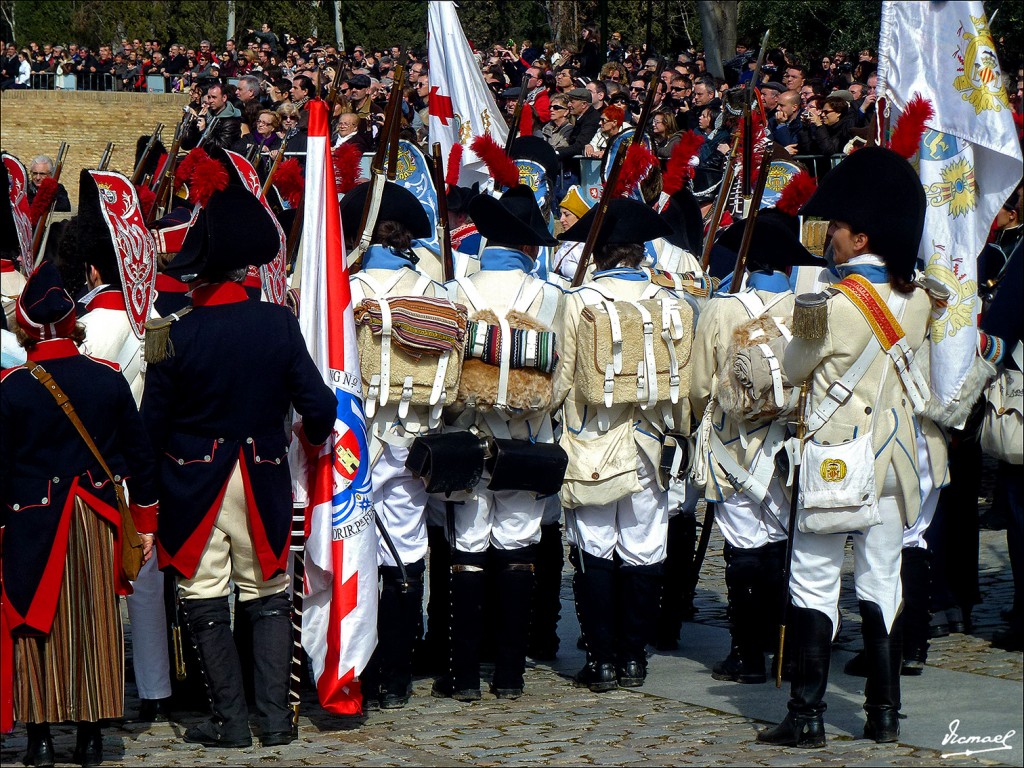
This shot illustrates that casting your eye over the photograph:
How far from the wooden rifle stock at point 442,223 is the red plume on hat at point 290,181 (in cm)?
70

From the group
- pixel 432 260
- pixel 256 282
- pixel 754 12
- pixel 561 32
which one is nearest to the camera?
pixel 256 282

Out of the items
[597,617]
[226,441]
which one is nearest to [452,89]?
[597,617]

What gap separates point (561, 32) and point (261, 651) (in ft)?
98.9

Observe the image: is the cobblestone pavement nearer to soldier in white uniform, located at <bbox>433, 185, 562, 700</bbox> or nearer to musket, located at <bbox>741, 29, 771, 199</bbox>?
soldier in white uniform, located at <bbox>433, 185, 562, 700</bbox>

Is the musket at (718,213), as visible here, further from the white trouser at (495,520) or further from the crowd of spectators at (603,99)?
the white trouser at (495,520)

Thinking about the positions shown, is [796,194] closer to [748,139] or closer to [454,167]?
[748,139]

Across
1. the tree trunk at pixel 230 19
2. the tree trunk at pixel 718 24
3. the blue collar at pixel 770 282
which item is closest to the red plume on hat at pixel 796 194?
the blue collar at pixel 770 282

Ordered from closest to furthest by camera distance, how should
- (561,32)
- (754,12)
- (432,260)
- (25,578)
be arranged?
1. (25,578)
2. (432,260)
3. (754,12)
4. (561,32)

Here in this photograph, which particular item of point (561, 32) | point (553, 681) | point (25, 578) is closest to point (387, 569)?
point (553, 681)

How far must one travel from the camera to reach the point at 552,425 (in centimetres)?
686

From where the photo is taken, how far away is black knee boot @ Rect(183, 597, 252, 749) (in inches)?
227

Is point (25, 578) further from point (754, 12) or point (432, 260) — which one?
point (754, 12)

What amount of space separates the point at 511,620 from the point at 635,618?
0.59 metres

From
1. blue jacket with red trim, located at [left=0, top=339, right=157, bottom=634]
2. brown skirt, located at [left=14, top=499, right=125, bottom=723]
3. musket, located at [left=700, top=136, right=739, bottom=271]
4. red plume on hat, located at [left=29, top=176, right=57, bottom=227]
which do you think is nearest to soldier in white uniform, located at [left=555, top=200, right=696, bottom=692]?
musket, located at [left=700, top=136, right=739, bottom=271]
